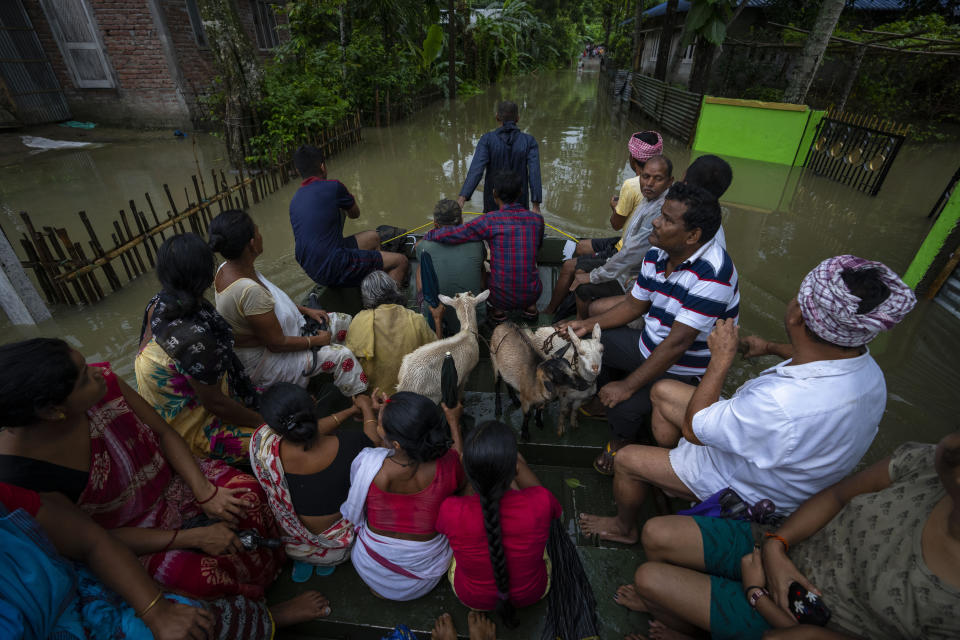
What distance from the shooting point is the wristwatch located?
1711 mm

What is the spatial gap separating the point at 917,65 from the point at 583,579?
18629 millimetres

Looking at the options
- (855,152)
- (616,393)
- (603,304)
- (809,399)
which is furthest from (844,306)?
(855,152)

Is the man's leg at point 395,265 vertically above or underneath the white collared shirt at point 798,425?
underneath

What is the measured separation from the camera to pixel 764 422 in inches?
68.9

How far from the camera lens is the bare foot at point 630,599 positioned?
211 centimetres

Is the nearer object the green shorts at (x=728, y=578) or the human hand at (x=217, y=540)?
the green shorts at (x=728, y=578)

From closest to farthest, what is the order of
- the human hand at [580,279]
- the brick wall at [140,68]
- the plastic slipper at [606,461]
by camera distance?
the plastic slipper at [606,461] → the human hand at [580,279] → the brick wall at [140,68]

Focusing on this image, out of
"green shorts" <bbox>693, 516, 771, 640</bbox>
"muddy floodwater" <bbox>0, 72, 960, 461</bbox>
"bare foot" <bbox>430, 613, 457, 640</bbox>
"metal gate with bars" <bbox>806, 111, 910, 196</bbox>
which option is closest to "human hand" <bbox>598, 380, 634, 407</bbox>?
"green shorts" <bbox>693, 516, 771, 640</bbox>

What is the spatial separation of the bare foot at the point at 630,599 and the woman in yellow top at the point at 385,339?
6.65 feet

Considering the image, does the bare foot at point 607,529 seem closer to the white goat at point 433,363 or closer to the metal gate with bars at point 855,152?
the white goat at point 433,363

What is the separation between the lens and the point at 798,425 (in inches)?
66.9

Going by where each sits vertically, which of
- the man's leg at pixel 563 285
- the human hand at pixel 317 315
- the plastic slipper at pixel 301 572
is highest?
the human hand at pixel 317 315

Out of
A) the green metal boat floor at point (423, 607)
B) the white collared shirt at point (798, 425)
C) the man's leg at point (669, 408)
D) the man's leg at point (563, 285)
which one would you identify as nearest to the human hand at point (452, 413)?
the green metal boat floor at point (423, 607)

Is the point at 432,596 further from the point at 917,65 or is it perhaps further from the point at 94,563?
the point at 917,65
